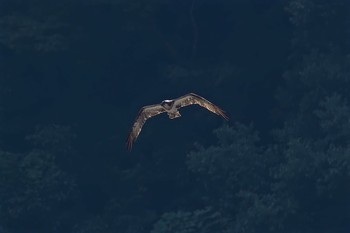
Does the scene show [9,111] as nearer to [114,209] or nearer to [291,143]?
[114,209]

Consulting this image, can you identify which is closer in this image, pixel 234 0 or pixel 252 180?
pixel 252 180

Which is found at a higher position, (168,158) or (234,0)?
(234,0)

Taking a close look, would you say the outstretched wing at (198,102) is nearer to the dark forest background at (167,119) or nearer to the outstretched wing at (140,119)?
the outstretched wing at (140,119)

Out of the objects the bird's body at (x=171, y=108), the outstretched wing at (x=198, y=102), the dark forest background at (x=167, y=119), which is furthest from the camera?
the dark forest background at (x=167, y=119)

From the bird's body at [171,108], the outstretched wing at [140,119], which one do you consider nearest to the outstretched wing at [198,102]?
the bird's body at [171,108]

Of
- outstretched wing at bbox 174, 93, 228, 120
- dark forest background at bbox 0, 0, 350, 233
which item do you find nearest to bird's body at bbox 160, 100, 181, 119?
outstretched wing at bbox 174, 93, 228, 120

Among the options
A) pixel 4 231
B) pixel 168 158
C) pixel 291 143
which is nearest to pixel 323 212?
pixel 291 143
